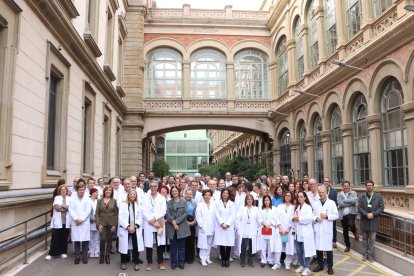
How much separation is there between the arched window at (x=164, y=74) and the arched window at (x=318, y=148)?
992cm

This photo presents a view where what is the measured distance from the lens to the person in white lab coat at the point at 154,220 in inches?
337

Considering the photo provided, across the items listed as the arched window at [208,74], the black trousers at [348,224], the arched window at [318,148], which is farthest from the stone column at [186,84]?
the black trousers at [348,224]

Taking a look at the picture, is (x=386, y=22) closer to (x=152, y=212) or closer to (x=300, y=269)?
(x=300, y=269)

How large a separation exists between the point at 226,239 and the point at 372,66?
920 cm

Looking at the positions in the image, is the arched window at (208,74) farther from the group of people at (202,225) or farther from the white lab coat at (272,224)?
the white lab coat at (272,224)

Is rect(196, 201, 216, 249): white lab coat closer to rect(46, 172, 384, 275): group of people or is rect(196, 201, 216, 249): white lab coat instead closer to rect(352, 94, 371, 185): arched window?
rect(46, 172, 384, 275): group of people

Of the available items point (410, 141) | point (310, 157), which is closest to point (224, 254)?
point (410, 141)

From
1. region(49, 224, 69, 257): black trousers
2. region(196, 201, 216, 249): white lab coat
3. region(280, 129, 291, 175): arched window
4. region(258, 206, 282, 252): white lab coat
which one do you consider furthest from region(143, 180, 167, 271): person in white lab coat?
region(280, 129, 291, 175): arched window

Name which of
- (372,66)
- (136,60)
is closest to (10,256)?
(372,66)

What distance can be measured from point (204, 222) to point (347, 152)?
957 cm

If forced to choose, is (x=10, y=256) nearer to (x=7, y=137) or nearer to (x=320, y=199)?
(x=7, y=137)

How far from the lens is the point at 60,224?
28.8 ft

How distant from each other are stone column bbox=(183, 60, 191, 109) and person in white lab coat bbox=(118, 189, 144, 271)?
58.7 feet

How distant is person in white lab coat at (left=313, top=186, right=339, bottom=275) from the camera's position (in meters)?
8.30
